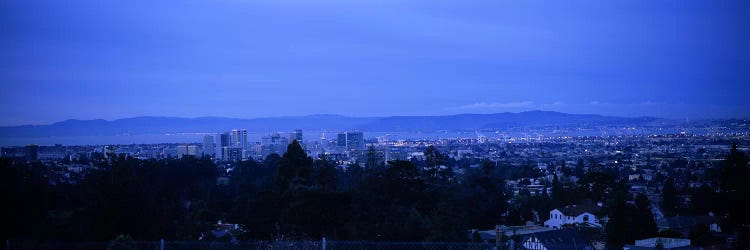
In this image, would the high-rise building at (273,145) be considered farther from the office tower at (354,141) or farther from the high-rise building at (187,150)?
the office tower at (354,141)

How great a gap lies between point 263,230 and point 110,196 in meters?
5.49

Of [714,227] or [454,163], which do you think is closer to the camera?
[714,227]

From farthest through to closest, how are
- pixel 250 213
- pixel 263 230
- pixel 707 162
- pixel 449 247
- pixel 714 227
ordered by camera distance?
1. pixel 707 162
2. pixel 714 227
3. pixel 250 213
4. pixel 263 230
5. pixel 449 247

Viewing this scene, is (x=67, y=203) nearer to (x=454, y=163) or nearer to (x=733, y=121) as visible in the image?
(x=454, y=163)

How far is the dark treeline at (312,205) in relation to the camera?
12.0 meters

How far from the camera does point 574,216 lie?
24141 mm

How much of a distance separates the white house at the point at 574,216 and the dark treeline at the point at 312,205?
24.5 inches

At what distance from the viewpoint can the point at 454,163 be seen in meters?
50.9

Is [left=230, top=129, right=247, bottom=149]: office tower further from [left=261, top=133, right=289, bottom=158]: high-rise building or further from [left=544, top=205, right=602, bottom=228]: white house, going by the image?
[left=544, top=205, right=602, bottom=228]: white house

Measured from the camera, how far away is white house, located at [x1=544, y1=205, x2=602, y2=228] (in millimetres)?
23922

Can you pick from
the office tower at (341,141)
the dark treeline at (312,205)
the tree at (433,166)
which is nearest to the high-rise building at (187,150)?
the office tower at (341,141)

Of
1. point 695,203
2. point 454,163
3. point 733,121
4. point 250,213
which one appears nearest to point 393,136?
point 454,163

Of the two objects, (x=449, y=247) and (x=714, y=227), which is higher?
(x=449, y=247)

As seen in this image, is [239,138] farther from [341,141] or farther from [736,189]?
[736,189]
